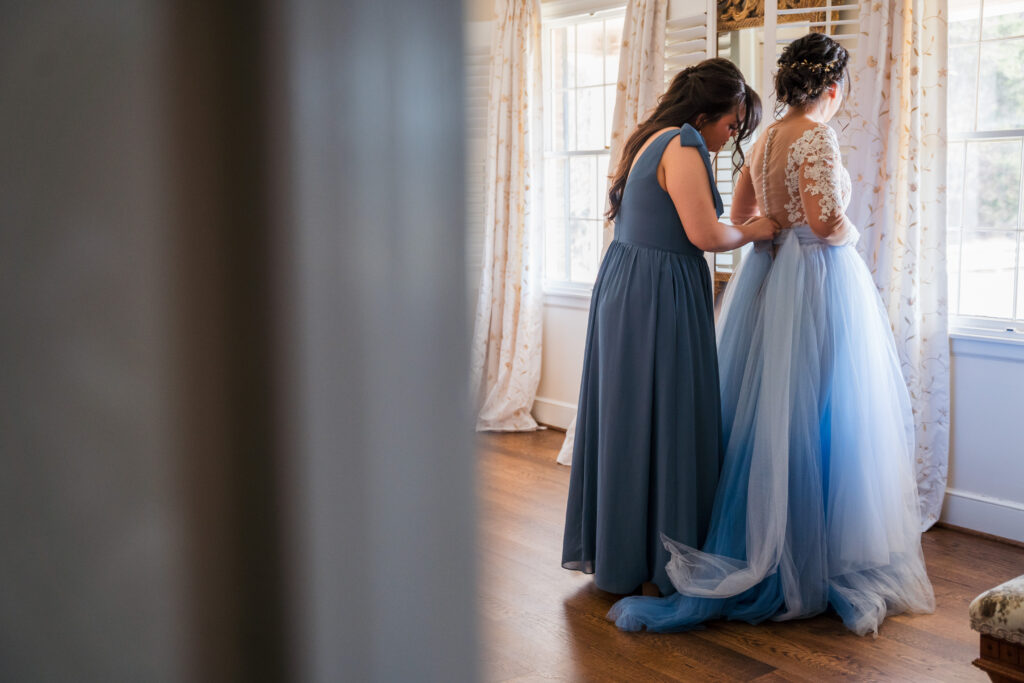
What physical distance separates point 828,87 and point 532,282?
288cm

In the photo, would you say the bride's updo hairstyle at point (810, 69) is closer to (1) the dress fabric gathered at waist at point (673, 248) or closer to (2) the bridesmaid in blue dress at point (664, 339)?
(2) the bridesmaid in blue dress at point (664, 339)

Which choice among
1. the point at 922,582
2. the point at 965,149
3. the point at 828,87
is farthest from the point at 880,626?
the point at 965,149

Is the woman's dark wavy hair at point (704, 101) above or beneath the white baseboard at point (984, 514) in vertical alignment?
above

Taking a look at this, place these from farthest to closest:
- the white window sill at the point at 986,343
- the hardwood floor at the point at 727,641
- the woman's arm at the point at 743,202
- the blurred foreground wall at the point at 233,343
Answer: the white window sill at the point at 986,343 < the woman's arm at the point at 743,202 < the hardwood floor at the point at 727,641 < the blurred foreground wall at the point at 233,343

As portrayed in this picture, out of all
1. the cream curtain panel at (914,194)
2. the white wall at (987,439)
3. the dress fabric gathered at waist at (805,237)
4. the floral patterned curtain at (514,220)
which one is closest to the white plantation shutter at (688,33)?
the cream curtain panel at (914,194)

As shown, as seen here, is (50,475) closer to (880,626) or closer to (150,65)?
(150,65)

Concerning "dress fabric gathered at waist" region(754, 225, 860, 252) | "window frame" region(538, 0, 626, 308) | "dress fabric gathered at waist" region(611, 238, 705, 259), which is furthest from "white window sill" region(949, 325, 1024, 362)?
"window frame" region(538, 0, 626, 308)

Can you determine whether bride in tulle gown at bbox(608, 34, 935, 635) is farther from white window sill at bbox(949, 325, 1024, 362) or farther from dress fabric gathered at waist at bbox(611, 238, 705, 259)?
white window sill at bbox(949, 325, 1024, 362)

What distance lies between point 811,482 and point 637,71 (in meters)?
2.87

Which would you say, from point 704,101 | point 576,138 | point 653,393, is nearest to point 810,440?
point 653,393

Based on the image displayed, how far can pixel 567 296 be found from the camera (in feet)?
18.3

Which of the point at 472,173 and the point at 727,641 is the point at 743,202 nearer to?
the point at 727,641

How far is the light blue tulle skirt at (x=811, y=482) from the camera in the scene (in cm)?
282

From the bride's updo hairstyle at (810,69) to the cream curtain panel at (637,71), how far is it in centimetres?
178
